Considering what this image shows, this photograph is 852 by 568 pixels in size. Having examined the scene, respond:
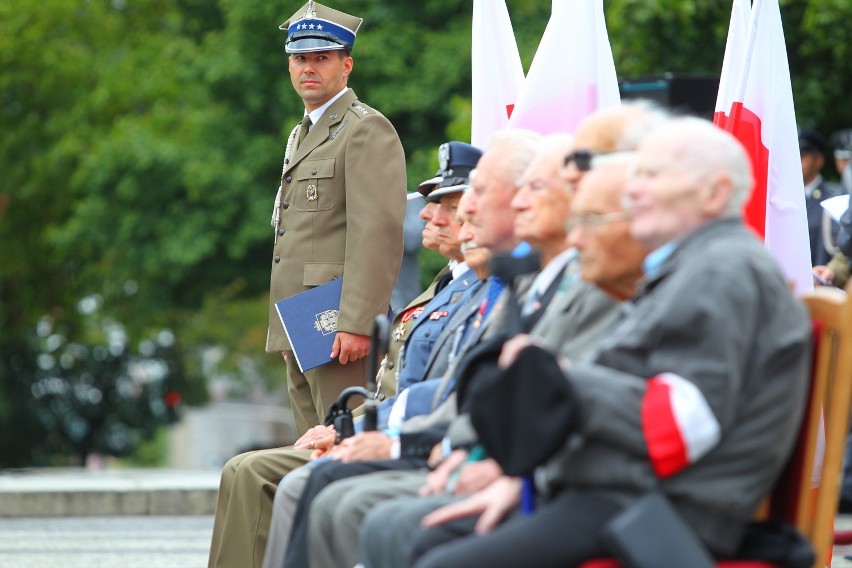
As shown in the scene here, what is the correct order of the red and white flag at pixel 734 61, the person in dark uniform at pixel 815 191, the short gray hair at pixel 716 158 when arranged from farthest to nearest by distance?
1. the person in dark uniform at pixel 815 191
2. the red and white flag at pixel 734 61
3. the short gray hair at pixel 716 158

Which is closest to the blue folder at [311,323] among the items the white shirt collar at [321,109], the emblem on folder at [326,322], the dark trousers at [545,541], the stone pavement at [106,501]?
the emblem on folder at [326,322]

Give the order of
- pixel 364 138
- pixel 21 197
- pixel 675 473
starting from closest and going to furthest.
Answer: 1. pixel 675 473
2. pixel 364 138
3. pixel 21 197

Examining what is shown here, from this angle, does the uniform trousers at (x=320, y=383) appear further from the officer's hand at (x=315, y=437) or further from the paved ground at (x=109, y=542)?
the paved ground at (x=109, y=542)

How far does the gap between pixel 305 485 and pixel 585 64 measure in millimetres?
2027

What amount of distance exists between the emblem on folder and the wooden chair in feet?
9.42

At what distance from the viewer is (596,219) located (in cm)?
387

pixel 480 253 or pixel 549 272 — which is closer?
pixel 549 272

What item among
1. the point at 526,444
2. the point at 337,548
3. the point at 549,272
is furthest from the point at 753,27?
the point at 526,444

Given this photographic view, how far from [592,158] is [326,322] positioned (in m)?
2.50

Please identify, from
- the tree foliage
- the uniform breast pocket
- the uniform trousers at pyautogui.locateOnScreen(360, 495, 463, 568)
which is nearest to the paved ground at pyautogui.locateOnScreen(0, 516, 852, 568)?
the uniform breast pocket

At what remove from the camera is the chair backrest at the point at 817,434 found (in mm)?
3648

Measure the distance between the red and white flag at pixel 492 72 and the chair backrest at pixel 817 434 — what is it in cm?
328

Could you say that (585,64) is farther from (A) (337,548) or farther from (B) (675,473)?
(B) (675,473)

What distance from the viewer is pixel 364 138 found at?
6.54m
